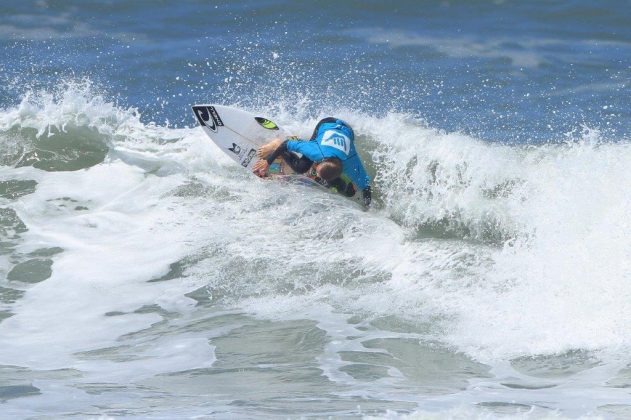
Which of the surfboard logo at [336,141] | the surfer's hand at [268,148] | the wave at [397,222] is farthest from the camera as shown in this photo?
the surfer's hand at [268,148]

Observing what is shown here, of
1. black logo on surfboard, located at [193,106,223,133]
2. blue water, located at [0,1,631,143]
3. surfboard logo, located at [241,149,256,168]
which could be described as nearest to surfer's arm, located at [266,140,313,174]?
surfboard logo, located at [241,149,256,168]

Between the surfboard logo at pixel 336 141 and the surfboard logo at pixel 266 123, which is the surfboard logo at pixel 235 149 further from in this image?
the surfboard logo at pixel 336 141

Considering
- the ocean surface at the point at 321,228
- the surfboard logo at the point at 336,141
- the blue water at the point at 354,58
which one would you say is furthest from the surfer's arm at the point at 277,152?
the blue water at the point at 354,58

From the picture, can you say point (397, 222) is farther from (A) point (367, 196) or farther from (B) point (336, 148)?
(B) point (336, 148)

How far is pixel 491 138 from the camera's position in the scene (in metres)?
12.2

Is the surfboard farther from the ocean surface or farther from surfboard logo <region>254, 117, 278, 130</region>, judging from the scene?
the ocean surface

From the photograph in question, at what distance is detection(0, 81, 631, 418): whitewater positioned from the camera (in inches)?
223

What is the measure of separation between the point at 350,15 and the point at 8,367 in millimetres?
11434

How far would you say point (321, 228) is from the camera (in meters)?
9.00

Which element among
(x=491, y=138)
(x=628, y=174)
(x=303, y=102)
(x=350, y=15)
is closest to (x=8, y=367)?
(x=628, y=174)

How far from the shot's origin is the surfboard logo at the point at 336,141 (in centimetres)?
969

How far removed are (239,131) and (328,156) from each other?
1324 millimetres

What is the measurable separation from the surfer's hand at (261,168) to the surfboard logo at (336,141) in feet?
2.25

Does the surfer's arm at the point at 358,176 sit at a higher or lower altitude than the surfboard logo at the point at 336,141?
lower
